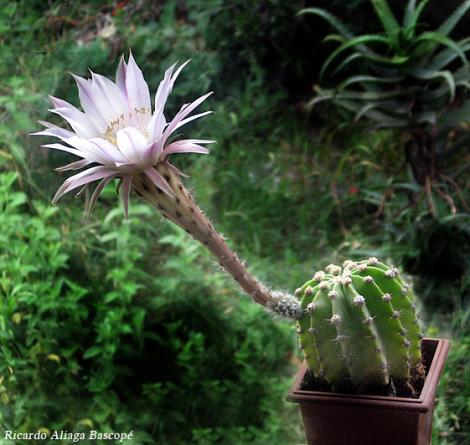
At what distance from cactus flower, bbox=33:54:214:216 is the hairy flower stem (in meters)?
0.03

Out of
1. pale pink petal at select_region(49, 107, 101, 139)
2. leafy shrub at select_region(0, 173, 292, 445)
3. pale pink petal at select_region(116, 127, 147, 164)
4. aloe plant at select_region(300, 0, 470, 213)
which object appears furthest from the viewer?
aloe plant at select_region(300, 0, 470, 213)

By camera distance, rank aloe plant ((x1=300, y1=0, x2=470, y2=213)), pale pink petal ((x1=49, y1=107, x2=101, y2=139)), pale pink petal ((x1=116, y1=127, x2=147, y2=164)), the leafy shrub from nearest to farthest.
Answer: pale pink petal ((x1=116, y1=127, x2=147, y2=164))
pale pink petal ((x1=49, y1=107, x2=101, y2=139))
the leafy shrub
aloe plant ((x1=300, y1=0, x2=470, y2=213))

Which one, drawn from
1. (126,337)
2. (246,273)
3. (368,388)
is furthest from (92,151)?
(126,337)

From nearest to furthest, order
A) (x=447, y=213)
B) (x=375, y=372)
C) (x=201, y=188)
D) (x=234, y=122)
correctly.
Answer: (x=375, y=372) → (x=447, y=213) → (x=201, y=188) → (x=234, y=122)

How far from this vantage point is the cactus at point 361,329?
153 centimetres

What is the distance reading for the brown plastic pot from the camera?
5.08ft

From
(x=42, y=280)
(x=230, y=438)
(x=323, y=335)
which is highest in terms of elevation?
(x=42, y=280)

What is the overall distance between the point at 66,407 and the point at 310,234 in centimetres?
159

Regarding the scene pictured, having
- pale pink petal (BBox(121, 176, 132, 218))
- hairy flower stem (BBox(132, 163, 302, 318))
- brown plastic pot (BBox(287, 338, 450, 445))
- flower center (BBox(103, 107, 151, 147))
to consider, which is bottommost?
brown plastic pot (BBox(287, 338, 450, 445))

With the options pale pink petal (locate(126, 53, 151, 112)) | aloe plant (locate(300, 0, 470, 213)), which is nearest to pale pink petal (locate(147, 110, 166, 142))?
pale pink petal (locate(126, 53, 151, 112))

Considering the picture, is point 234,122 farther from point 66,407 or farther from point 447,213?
point 66,407

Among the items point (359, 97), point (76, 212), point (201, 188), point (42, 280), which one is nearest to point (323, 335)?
point (42, 280)

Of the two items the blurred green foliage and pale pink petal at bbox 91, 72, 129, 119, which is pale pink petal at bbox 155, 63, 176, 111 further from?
the blurred green foliage

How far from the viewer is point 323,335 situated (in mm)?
1562
